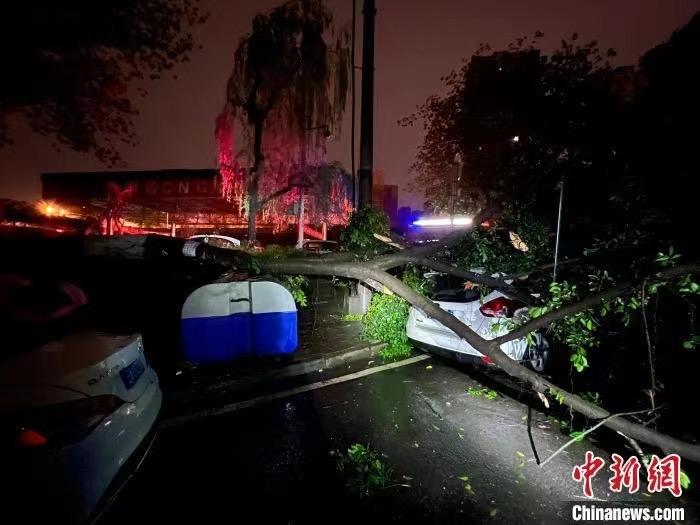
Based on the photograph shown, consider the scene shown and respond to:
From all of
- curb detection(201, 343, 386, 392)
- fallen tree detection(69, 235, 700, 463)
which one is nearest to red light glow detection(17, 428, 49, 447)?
curb detection(201, 343, 386, 392)

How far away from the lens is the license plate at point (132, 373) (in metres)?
2.70

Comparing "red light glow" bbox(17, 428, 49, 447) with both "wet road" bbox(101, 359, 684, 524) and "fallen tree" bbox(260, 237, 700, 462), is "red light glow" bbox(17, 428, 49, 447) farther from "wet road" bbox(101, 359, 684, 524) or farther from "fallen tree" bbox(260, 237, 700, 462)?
"fallen tree" bbox(260, 237, 700, 462)

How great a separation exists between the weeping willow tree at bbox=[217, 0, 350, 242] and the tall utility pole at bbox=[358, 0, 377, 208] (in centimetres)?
605

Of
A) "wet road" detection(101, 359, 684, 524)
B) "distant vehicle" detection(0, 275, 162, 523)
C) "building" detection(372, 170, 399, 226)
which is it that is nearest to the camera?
"distant vehicle" detection(0, 275, 162, 523)

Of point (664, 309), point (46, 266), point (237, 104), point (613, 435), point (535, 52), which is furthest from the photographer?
point (535, 52)

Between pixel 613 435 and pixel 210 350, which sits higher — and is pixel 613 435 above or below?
below

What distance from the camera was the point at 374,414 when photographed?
439cm

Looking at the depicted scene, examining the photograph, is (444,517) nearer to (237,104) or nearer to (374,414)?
(374,414)

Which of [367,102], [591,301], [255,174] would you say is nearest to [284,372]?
[591,301]

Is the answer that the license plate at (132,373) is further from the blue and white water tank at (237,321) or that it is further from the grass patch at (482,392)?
the grass patch at (482,392)

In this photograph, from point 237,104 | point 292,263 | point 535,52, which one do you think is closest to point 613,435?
point 292,263

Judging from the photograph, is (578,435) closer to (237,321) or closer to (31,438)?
(31,438)

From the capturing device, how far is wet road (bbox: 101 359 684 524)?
2822 mm

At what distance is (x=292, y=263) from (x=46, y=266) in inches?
137
